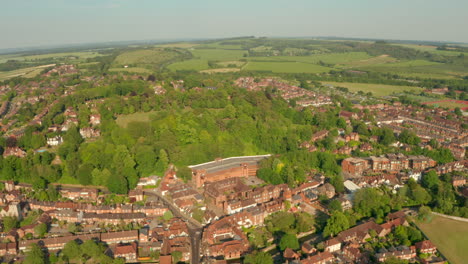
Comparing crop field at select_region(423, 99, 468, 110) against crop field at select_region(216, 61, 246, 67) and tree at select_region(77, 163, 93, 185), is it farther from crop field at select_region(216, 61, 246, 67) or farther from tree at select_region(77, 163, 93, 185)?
tree at select_region(77, 163, 93, 185)

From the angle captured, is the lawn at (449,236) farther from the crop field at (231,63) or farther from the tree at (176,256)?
the crop field at (231,63)

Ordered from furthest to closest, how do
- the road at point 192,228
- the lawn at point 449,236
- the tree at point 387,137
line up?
the tree at point 387,137, the road at point 192,228, the lawn at point 449,236

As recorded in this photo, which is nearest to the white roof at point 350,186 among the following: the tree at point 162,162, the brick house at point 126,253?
the tree at point 162,162

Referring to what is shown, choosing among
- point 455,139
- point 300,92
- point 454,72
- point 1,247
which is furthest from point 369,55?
point 1,247

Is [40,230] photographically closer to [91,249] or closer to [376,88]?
[91,249]

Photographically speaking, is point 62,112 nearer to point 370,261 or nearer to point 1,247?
point 1,247

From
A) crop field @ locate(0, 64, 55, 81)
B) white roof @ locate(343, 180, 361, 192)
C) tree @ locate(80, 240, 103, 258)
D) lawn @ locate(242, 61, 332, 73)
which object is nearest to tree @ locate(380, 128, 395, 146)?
white roof @ locate(343, 180, 361, 192)
